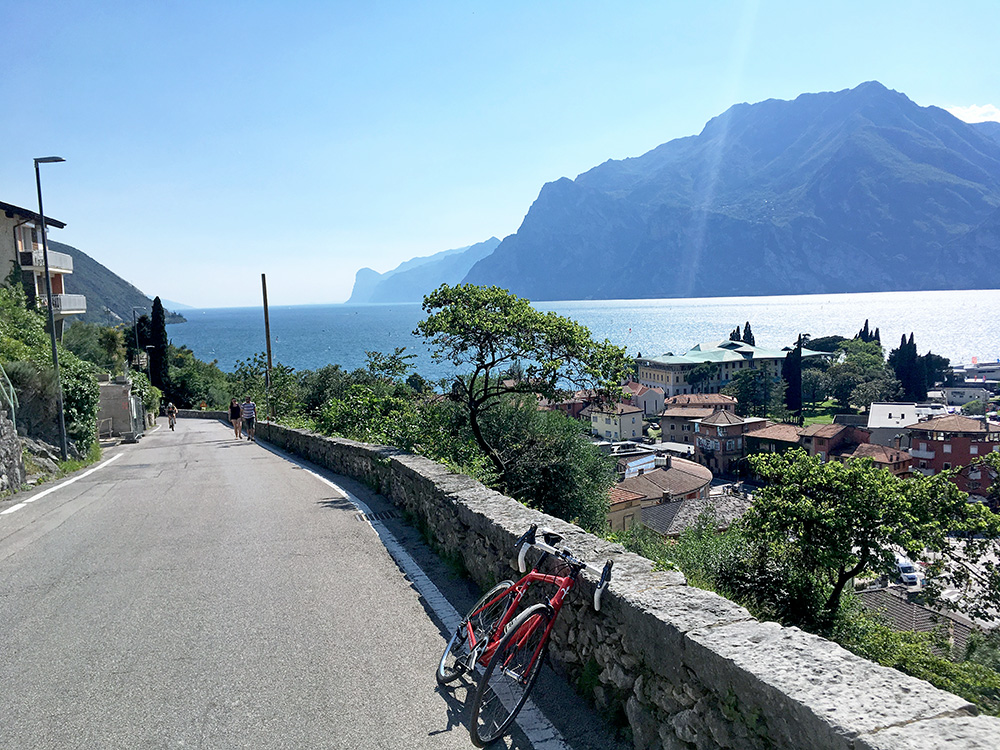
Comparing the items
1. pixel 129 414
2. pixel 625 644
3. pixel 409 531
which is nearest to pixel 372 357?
pixel 129 414

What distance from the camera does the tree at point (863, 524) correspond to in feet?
45.6

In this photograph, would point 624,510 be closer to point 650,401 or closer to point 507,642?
point 507,642

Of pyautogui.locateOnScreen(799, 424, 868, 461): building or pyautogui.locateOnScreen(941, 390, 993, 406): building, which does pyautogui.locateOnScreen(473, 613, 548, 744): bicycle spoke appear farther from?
pyautogui.locateOnScreen(941, 390, 993, 406): building

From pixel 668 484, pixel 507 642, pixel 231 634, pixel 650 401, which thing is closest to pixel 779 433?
pixel 668 484

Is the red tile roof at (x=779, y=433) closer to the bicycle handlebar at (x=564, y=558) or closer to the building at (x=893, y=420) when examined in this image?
the building at (x=893, y=420)

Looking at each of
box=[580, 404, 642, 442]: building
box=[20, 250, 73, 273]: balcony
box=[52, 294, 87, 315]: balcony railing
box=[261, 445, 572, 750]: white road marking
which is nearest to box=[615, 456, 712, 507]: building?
box=[580, 404, 642, 442]: building

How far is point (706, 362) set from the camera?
120m

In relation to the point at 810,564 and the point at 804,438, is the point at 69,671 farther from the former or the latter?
the point at 804,438

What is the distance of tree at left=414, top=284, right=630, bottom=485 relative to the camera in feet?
42.2

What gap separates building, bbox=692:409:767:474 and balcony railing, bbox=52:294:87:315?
196 feet

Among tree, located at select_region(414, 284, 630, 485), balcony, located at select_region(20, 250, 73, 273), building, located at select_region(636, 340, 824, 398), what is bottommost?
building, located at select_region(636, 340, 824, 398)

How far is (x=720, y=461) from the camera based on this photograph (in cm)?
7181

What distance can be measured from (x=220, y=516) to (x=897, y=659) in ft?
30.7

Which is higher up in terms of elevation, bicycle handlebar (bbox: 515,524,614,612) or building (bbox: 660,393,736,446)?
bicycle handlebar (bbox: 515,524,614,612)
